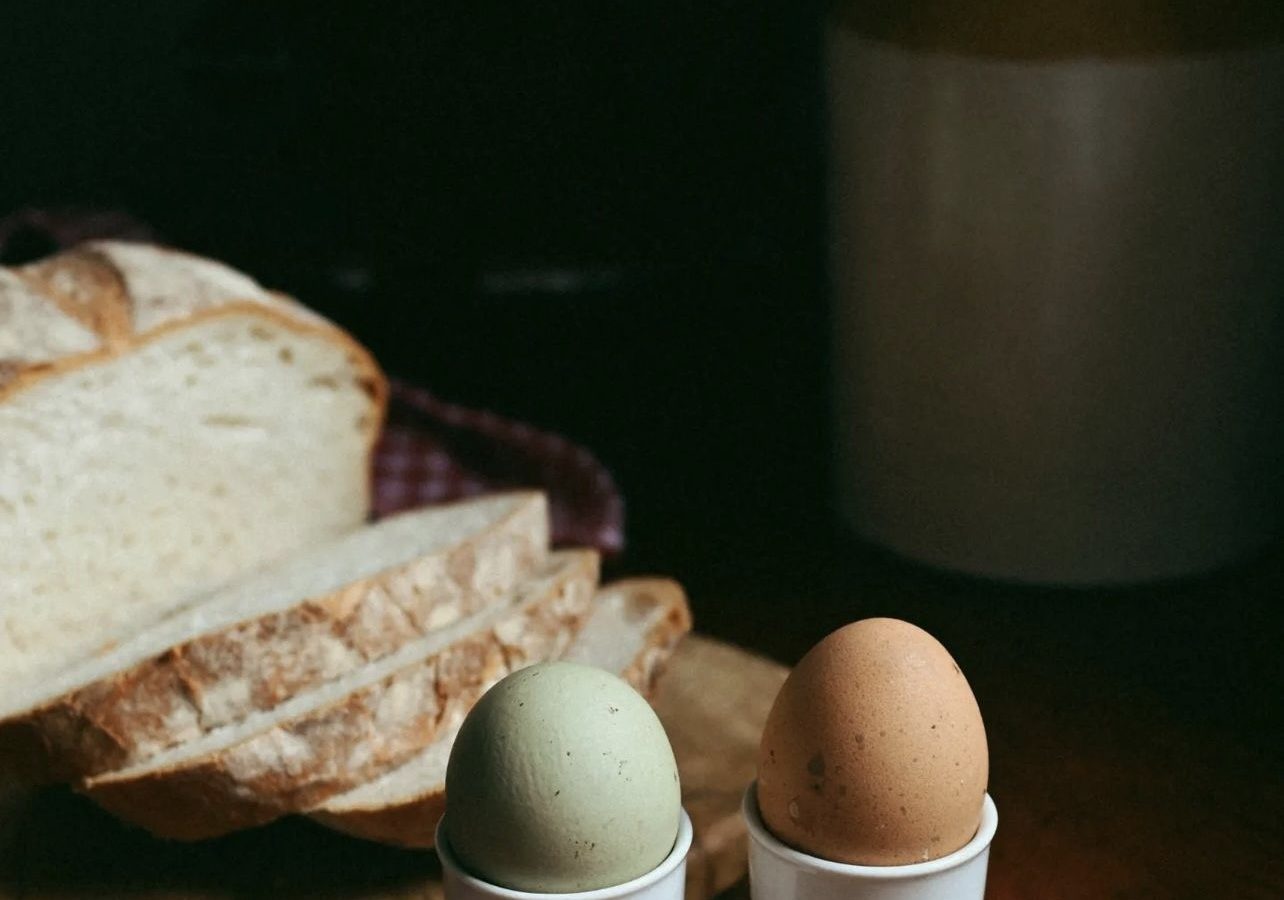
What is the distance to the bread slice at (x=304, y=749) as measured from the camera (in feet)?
4.02

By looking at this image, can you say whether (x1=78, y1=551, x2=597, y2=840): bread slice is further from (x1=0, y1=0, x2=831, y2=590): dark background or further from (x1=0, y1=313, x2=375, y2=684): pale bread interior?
(x1=0, y1=0, x2=831, y2=590): dark background

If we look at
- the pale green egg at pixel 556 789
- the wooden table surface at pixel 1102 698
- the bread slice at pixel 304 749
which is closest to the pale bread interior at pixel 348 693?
the bread slice at pixel 304 749

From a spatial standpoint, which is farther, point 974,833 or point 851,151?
point 851,151

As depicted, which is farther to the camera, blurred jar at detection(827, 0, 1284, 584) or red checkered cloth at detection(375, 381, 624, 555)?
red checkered cloth at detection(375, 381, 624, 555)

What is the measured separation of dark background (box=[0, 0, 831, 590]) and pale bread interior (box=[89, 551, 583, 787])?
28 cm

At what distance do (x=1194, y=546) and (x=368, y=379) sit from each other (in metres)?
0.79

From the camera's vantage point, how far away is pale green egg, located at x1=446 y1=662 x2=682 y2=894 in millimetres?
953

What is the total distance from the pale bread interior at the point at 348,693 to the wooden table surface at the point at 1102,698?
19 cm

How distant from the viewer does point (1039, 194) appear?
146 centimetres

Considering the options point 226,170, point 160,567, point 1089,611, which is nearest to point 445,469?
point 160,567

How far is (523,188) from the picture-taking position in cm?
190

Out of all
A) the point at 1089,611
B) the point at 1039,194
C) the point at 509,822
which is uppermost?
the point at 1039,194

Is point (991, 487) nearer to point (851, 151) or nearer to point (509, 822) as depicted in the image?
point (851, 151)

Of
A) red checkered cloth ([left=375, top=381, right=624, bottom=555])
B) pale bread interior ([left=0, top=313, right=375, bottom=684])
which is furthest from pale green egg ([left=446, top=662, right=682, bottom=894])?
red checkered cloth ([left=375, top=381, right=624, bottom=555])
